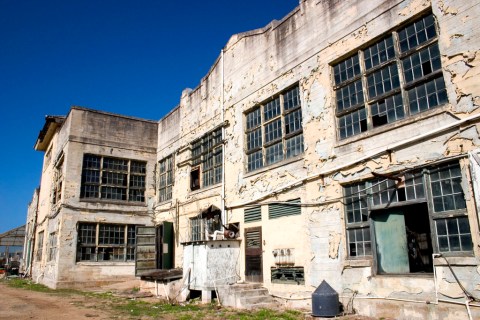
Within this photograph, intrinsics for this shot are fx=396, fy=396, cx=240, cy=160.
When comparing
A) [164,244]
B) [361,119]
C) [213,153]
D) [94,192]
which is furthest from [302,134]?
[94,192]

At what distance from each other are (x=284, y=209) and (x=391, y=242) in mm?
3623

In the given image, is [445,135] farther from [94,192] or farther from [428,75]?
[94,192]

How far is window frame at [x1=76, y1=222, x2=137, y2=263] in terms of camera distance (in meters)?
19.4

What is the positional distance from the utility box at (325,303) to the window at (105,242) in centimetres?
1376

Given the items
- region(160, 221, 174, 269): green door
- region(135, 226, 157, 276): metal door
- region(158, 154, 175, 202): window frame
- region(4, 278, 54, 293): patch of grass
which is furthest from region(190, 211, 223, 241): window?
region(4, 278, 54, 293): patch of grass

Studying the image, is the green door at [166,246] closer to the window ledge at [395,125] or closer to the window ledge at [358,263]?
the window ledge at [358,263]

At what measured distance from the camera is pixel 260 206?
505 inches

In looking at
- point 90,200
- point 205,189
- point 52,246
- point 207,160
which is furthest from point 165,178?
point 52,246

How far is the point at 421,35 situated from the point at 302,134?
13.6ft

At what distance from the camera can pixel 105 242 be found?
65.7ft

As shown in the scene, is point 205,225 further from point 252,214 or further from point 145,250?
point 145,250

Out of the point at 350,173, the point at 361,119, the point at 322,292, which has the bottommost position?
the point at 322,292

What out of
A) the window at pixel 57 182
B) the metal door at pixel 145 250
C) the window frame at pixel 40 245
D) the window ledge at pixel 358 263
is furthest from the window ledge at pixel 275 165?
Answer: the window frame at pixel 40 245

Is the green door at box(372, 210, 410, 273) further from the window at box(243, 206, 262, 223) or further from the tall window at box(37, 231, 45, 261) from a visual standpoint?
the tall window at box(37, 231, 45, 261)
